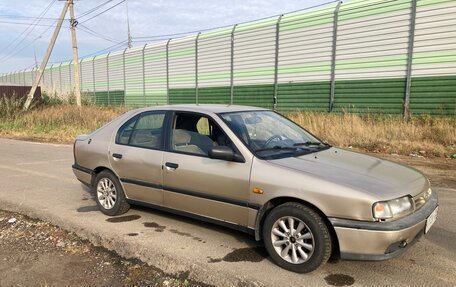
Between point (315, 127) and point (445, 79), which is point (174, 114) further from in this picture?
point (445, 79)

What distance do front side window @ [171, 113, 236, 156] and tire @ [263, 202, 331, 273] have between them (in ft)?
3.55

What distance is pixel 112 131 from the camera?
566cm

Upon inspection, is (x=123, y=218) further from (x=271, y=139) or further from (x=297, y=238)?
(x=297, y=238)

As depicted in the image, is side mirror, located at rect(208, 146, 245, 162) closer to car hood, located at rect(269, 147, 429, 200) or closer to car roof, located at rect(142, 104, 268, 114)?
car hood, located at rect(269, 147, 429, 200)

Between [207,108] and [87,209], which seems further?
[87,209]

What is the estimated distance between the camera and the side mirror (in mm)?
4129

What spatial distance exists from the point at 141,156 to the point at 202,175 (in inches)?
42.0

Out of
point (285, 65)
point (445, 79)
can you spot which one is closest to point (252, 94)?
point (285, 65)

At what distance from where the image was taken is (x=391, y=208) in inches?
134

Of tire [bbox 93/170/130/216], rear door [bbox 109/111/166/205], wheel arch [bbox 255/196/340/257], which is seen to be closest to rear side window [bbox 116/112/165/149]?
rear door [bbox 109/111/166/205]

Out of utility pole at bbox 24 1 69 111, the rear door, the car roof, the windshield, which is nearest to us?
the windshield

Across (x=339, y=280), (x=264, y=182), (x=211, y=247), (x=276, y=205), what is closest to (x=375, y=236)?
(x=339, y=280)

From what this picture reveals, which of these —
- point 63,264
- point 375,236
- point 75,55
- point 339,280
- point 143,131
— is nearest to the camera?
point 375,236

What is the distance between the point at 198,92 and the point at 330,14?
380 inches
